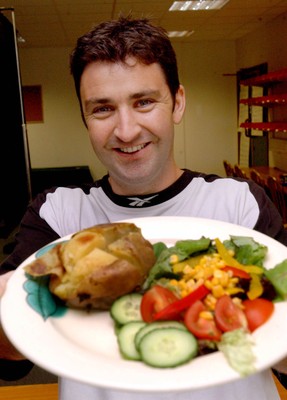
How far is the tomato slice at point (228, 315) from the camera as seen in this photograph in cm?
101

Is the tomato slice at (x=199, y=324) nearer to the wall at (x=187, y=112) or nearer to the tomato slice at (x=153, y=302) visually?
the tomato slice at (x=153, y=302)

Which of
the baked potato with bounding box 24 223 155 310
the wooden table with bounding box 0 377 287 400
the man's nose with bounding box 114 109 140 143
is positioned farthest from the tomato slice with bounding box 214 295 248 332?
the wooden table with bounding box 0 377 287 400

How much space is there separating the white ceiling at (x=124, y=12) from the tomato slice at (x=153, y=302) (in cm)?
542

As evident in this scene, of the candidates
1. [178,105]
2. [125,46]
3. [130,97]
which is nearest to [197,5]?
[178,105]

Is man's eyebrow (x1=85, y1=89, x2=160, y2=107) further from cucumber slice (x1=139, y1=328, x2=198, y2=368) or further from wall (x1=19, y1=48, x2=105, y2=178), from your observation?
wall (x1=19, y1=48, x2=105, y2=178)

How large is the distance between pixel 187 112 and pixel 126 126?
9320mm

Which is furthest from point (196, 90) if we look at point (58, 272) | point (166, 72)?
point (58, 272)

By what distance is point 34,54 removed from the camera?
33.6ft

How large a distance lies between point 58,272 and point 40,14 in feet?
21.8

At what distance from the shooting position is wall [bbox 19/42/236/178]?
10352 mm

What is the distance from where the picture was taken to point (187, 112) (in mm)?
10578

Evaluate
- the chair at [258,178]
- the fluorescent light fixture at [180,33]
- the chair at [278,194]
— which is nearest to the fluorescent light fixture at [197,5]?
the fluorescent light fixture at [180,33]

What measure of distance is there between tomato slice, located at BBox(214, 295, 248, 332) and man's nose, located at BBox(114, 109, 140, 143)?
67 cm

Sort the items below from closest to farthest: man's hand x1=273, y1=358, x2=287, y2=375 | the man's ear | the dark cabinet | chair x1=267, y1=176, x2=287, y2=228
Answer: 1. man's hand x1=273, y1=358, x2=287, y2=375
2. the man's ear
3. the dark cabinet
4. chair x1=267, y1=176, x2=287, y2=228
